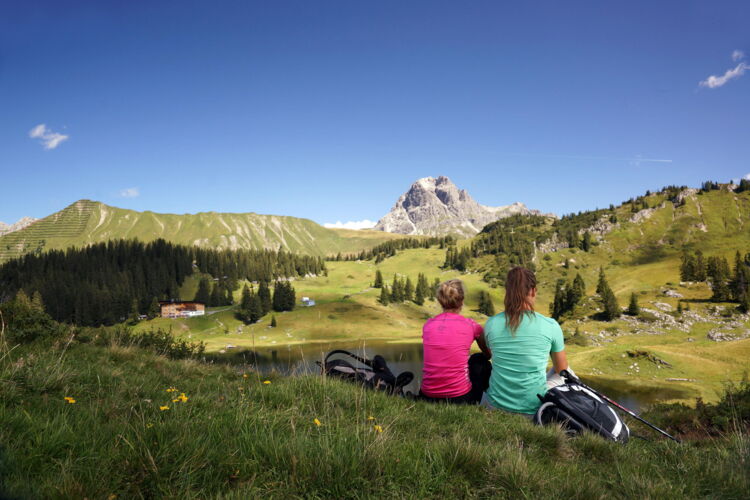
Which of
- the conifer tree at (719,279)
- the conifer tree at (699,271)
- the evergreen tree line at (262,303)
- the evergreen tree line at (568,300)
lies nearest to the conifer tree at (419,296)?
the evergreen tree line at (262,303)

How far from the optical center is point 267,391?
16.9ft

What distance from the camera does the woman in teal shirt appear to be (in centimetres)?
630

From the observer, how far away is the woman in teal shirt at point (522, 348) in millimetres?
6297

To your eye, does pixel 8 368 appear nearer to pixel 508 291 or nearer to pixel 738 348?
pixel 508 291

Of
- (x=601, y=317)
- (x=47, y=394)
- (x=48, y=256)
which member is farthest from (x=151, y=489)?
(x=48, y=256)

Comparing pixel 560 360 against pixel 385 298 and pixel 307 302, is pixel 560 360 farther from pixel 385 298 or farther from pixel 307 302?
pixel 385 298

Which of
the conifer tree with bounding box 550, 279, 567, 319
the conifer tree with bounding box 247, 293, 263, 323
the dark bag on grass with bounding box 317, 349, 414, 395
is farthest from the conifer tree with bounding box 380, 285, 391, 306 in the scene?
the dark bag on grass with bounding box 317, 349, 414, 395

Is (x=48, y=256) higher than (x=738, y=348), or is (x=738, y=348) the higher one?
(x=48, y=256)

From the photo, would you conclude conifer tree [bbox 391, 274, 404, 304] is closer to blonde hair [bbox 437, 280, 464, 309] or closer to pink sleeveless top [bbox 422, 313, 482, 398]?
blonde hair [bbox 437, 280, 464, 309]

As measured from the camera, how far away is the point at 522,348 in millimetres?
6316

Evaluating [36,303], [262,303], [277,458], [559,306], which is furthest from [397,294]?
[277,458]

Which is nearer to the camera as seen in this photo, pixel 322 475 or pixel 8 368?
pixel 322 475

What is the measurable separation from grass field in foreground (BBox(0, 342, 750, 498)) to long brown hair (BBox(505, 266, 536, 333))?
2.25 metres

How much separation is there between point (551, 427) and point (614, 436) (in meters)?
1.10
